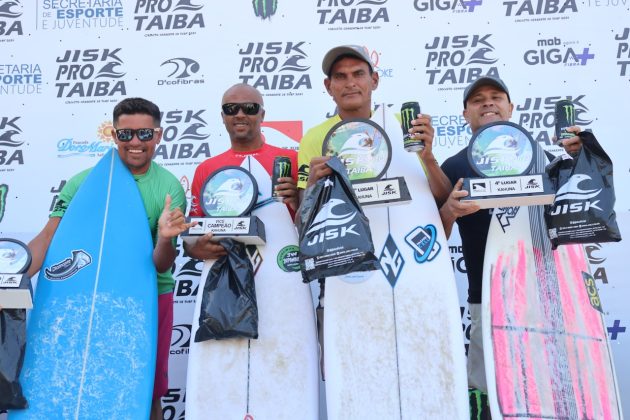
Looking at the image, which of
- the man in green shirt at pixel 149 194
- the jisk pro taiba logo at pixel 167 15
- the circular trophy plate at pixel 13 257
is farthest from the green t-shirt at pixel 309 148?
the jisk pro taiba logo at pixel 167 15

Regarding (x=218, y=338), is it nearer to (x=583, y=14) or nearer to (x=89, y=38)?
(x=89, y=38)

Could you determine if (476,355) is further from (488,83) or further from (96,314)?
(96,314)

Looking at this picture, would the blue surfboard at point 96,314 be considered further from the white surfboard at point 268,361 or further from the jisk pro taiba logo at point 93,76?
the jisk pro taiba logo at point 93,76

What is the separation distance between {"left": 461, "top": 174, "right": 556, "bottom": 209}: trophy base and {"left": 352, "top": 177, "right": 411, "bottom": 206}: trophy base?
0.92 ft

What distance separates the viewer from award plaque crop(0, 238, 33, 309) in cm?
255

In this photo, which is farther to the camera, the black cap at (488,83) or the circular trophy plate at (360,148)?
the black cap at (488,83)

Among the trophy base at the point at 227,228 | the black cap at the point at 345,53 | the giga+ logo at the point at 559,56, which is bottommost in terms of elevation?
the trophy base at the point at 227,228

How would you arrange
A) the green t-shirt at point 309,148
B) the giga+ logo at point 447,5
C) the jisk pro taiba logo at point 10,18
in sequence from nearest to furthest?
the green t-shirt at point 309,148, the giga+ logo at point 447,5, the jisk pro taiba logo at point 10,18

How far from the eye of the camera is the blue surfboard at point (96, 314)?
2.79m

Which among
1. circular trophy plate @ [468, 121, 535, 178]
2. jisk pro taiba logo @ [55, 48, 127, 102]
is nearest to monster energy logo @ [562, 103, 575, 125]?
circular trophy plate @ [468, 121, 535, 178]

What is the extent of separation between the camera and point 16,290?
2541mm

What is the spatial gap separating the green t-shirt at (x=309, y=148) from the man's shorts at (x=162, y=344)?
3.22ft

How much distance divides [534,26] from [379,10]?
3.53 ft

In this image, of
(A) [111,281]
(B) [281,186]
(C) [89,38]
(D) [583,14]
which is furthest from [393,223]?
(C) [89,38]
